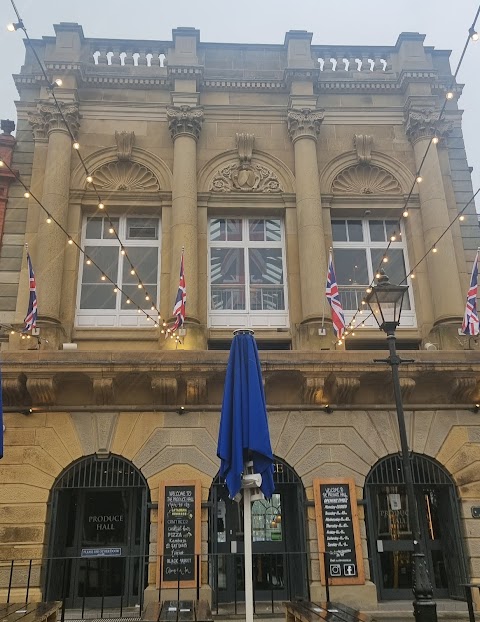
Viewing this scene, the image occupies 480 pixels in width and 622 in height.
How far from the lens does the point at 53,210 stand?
14.7m

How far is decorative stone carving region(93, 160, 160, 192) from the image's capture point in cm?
1582

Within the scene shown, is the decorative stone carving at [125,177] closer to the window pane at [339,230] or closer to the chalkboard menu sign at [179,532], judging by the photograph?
the window pane at [339,230]

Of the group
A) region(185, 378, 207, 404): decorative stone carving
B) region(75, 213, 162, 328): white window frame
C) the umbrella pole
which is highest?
region(75, 213, 162, 328): white window frame

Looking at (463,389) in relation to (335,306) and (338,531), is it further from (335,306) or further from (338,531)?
(338,531)

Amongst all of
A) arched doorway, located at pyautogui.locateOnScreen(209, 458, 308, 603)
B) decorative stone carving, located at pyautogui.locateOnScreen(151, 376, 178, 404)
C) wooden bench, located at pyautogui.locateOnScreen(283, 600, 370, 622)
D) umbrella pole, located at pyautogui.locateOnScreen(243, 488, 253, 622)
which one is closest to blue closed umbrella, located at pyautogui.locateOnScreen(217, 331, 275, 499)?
umbrella pole, located at pyautogui.locateOnScreen(243, 488, 253, 622)

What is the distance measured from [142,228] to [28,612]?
34.6ft

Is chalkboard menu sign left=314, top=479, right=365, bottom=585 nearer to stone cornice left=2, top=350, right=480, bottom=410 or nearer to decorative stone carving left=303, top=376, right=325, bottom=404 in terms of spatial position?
decorative stone carving left=303, top=376, right=325, bottom=404

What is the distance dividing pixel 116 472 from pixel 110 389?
188 centimetres

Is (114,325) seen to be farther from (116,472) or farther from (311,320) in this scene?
(311,320)

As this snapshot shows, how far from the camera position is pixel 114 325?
1460 cm

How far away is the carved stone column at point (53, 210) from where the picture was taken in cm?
1377

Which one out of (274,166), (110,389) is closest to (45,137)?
(274,166)

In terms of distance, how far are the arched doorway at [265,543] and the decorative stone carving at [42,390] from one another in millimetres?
4050

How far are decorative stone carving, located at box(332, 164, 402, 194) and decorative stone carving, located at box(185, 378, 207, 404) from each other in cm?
714
